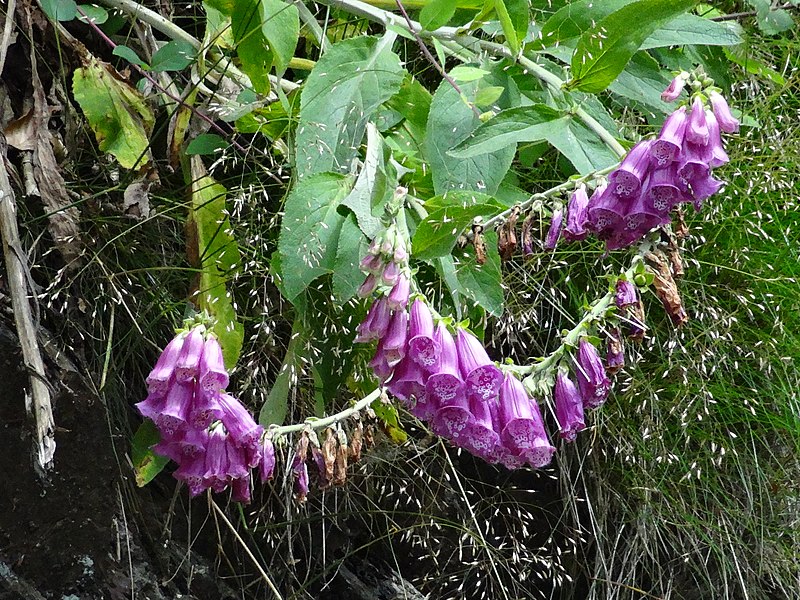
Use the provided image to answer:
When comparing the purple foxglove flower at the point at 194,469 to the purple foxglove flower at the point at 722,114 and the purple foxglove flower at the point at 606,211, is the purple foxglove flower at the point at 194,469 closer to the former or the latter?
the purple foxglove flower at the point at 606,211

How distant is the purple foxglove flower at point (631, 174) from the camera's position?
1.06 meters

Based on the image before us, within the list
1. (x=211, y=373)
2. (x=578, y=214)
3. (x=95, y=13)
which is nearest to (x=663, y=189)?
(x=578, y=214)

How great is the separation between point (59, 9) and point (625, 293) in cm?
97

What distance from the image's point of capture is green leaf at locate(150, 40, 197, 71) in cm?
139

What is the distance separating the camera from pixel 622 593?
180cm

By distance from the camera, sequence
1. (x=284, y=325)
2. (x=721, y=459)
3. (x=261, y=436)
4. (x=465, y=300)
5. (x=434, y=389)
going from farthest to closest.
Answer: (x=721, y=459) < (x=284, y=325) < (x=465, y=300) < (x=261, y=436) < (x=434, y=389)

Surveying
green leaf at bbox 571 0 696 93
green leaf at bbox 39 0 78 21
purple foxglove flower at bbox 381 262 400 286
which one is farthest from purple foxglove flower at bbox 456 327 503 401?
green leaf at bbox 39 0 78 21

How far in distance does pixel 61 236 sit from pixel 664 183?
92cm

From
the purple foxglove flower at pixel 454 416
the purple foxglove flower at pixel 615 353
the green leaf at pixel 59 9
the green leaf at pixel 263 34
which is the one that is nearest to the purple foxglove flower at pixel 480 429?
the purple foxglove flower at pixel 454 416

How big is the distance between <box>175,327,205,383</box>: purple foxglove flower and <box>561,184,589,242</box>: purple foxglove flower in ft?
1.67

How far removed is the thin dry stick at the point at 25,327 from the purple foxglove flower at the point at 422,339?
50 centimetres

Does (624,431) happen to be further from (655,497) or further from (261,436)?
(261,436)

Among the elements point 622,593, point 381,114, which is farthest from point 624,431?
point 381,114

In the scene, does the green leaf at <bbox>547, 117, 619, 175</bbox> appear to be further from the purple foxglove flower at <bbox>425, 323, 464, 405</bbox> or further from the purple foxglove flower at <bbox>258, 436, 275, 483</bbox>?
the purple foxglove flower at <bbox>258, 436, 275, 483</bbox>
